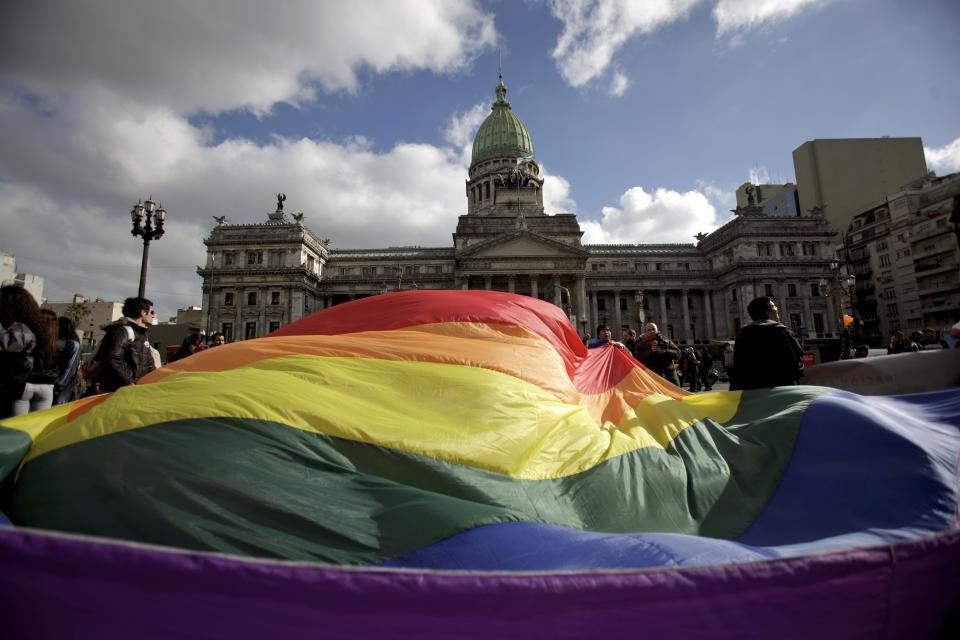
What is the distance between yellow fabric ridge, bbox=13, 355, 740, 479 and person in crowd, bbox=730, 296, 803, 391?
0.76 metres

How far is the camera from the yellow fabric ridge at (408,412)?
2406 mm

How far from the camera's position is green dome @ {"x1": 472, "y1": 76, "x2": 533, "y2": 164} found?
6312 cm

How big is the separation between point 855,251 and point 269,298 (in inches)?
2641

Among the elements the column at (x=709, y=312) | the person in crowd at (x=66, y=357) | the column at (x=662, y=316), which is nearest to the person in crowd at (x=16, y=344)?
the person in crowd at (x=66, y=357)

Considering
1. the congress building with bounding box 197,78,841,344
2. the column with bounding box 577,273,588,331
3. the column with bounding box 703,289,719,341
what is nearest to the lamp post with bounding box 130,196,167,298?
the congress building with bounding box 197,78,841,344

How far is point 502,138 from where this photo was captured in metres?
63.8

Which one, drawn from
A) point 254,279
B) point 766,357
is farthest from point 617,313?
point 766,357

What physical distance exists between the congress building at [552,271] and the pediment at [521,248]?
0.33 feet

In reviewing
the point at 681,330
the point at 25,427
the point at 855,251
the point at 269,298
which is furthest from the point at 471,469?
the point at 855,251

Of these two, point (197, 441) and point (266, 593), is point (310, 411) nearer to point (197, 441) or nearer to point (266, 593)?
point (197, 441)

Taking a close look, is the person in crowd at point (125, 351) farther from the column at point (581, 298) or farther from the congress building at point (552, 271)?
the column at point (581, 298)

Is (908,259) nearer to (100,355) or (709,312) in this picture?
(709,312)

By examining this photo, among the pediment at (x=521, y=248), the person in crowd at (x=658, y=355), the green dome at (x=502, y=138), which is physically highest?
the green dome at (x=502, y=138)

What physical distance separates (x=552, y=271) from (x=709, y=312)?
1887 centimetres
